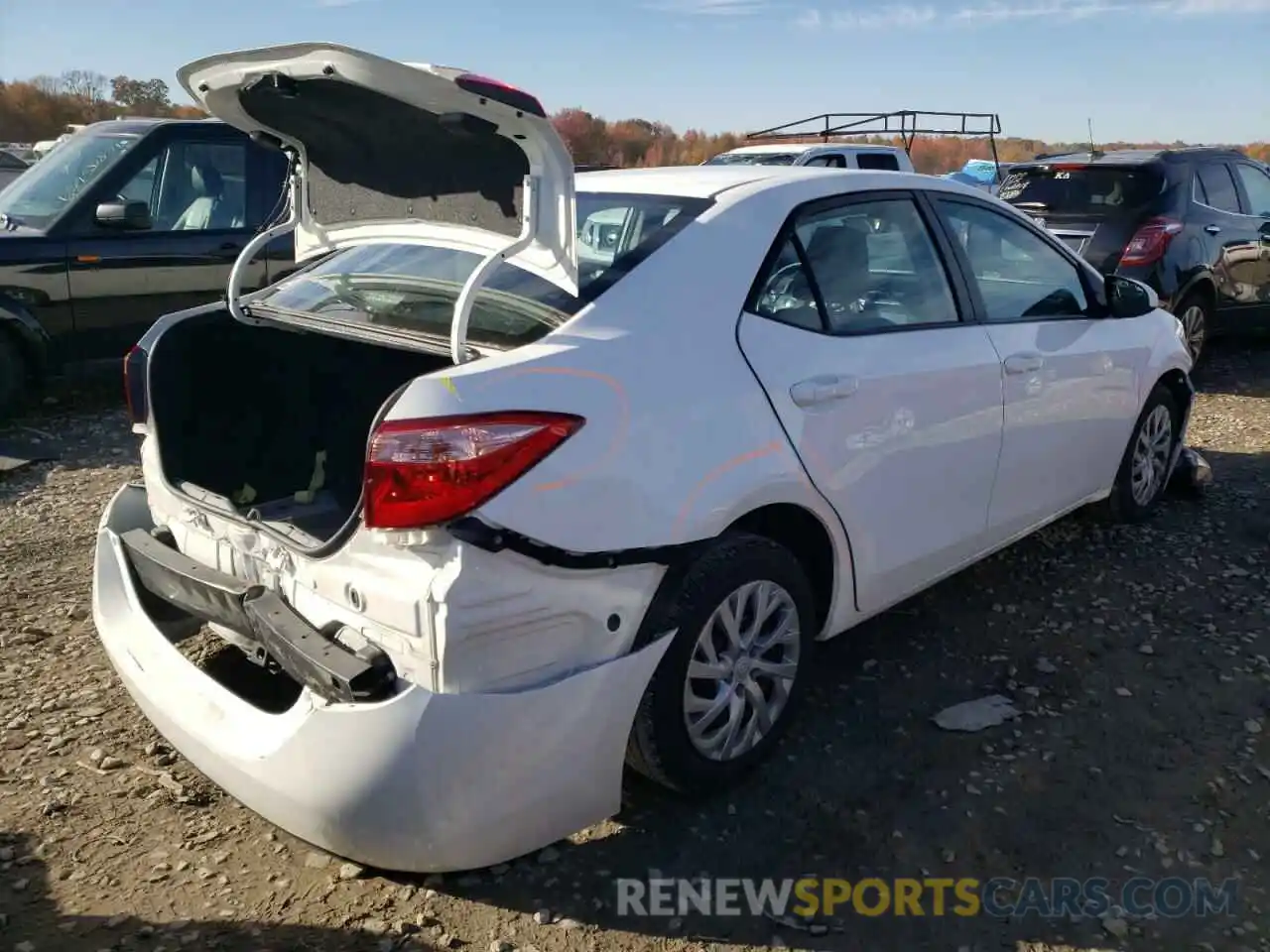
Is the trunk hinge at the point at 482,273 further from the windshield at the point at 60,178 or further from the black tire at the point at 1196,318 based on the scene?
the black tire at the point at 1196,318

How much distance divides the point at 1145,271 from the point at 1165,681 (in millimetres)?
5049

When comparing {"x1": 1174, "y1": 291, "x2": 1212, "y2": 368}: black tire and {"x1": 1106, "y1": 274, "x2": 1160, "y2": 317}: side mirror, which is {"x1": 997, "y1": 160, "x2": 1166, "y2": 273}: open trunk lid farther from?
{"x1": 1106, "y1": 274, "x2": 1160, "y2": 317}: side mirror

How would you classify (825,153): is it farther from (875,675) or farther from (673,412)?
(673,412)

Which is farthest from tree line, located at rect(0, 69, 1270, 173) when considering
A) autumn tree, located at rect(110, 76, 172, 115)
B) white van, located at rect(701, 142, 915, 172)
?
white van, located at rect(701, 142, 915, 172)

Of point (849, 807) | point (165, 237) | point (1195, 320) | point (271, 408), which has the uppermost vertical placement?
point (165, 237)

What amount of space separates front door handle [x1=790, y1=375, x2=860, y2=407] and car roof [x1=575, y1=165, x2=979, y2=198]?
0.60 metres

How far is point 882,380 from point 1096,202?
605 cm

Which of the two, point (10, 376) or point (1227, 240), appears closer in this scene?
point (10, 376)

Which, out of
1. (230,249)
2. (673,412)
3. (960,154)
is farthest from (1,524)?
(960,154)

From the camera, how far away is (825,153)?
13.0 meters

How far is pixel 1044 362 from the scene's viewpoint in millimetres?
3939

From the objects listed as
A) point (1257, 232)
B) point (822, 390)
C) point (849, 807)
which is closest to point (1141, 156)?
point (1257, 232)

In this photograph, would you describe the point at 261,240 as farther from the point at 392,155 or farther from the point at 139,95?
the point at 139,95

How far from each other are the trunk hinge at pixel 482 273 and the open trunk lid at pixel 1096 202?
6105 mm
